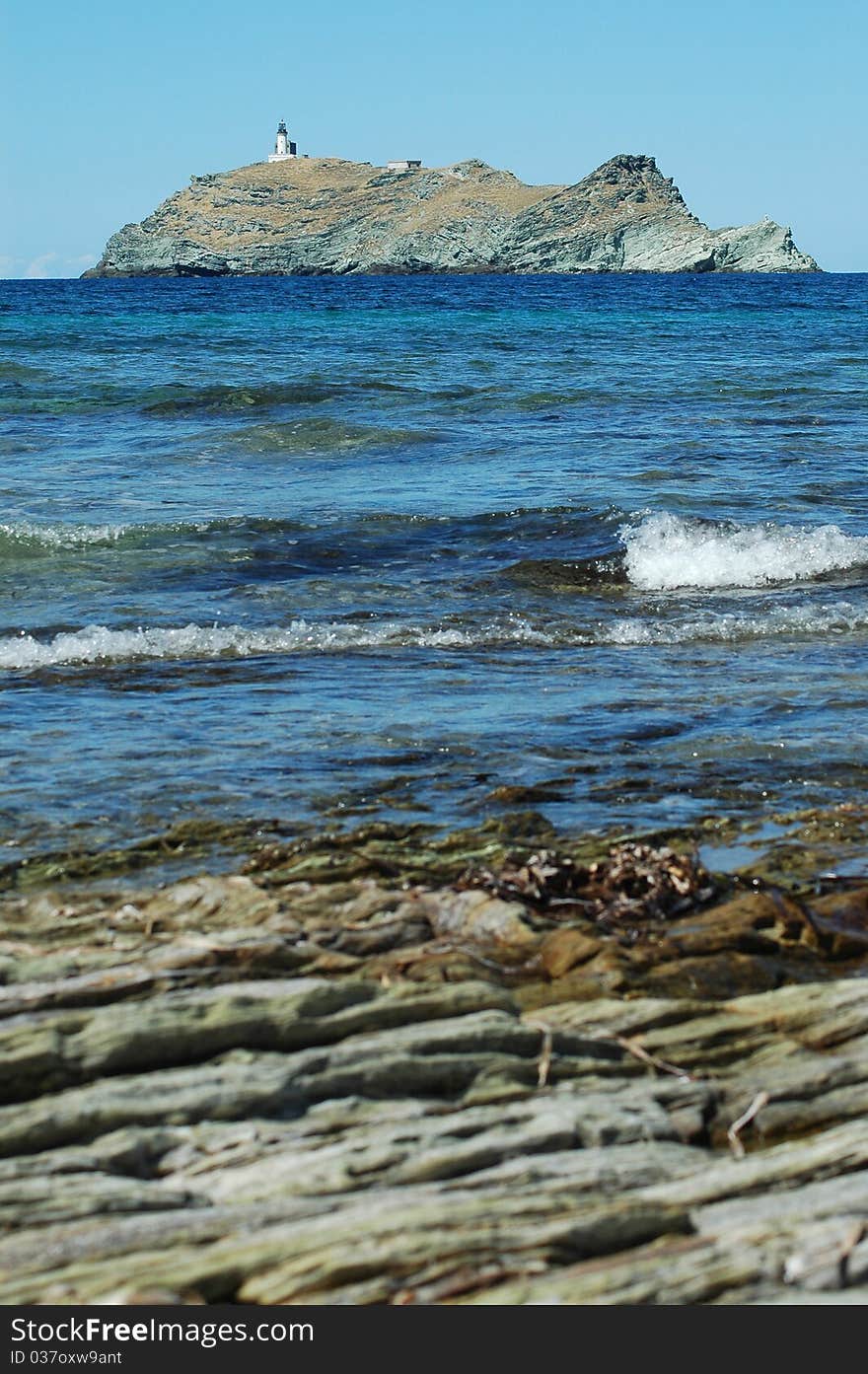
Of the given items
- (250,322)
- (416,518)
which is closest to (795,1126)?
(416,518)

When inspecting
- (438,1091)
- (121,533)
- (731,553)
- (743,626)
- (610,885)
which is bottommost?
(438,1091)

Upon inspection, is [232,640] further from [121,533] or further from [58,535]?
[58,535]

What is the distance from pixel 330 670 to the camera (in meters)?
8.58

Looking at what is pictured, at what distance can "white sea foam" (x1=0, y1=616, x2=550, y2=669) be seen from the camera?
8.79 m

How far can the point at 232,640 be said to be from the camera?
925 centimetres

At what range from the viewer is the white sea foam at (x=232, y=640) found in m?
8.79

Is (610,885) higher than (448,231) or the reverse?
the reverse

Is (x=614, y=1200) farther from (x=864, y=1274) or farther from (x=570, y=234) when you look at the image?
(x=570, y=234)

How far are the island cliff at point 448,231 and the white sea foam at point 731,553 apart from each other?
386 feet

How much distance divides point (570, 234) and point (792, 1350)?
138701mm

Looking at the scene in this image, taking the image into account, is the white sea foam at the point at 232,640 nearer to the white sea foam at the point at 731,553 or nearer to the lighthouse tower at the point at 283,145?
the white sea foam at the point at 731,553

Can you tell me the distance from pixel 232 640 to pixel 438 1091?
5913mm

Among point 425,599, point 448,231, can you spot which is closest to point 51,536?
point 425,599

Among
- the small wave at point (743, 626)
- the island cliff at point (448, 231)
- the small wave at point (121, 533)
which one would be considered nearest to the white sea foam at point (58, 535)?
the small wave at point (121, 533)
